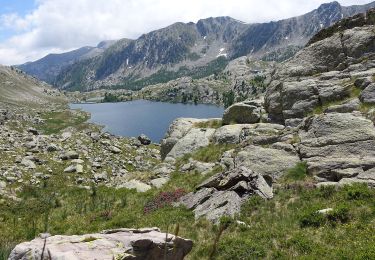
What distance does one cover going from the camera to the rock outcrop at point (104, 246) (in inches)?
425

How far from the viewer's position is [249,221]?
65.5 ft

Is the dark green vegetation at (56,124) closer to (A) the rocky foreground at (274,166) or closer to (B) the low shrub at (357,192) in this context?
(A) the rocky foreground at (274,166)

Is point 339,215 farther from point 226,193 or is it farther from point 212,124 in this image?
point 212,124

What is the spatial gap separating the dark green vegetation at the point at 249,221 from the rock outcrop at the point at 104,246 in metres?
1.04

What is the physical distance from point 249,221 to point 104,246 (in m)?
10.1

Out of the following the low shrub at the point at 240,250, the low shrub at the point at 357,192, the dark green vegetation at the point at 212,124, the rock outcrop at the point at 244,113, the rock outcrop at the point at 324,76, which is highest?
the rock outcrop at the point at 324,76

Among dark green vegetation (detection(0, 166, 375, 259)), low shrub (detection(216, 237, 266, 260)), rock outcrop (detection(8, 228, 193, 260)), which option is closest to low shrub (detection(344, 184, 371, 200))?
dark green vegetation (detection(0, 166, 375, 259))

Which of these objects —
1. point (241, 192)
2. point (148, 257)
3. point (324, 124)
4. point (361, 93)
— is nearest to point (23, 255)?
point (148, 257)

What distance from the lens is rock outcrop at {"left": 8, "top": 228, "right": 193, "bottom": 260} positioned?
425 inches

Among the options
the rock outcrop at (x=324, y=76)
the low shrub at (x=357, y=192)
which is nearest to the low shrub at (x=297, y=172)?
the low shrub at (x=357, y=192)

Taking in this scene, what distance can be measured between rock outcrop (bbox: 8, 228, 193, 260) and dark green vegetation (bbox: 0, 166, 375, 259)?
1.04 meters

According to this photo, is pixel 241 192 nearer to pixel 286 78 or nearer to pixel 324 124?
pixel 324 124

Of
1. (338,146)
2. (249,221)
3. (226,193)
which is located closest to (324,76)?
(338,146)

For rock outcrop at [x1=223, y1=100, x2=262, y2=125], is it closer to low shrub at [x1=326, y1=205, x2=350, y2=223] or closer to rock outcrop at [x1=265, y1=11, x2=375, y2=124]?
rock outcrop at [x1=265, y1=11, x2=375, y2=124]
